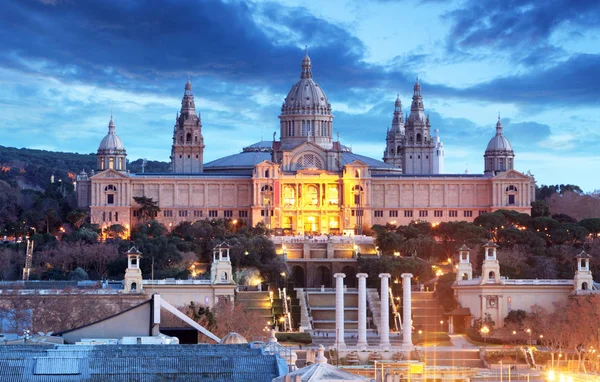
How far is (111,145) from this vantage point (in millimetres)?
173000

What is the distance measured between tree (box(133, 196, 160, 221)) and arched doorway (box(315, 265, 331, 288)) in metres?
30.2

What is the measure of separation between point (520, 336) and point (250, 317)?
19.7 m

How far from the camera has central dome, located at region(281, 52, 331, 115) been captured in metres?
186

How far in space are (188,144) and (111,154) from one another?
38.3ft

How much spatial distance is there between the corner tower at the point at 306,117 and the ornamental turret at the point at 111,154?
20.6 meters

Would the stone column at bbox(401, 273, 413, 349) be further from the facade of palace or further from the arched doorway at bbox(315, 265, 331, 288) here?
the facade of palace

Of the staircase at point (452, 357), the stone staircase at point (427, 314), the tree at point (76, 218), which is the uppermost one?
the tree at point (76, 218)

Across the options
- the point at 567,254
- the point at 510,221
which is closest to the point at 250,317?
the point at 567,254

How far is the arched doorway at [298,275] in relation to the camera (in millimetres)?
140125

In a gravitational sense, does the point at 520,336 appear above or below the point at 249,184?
below

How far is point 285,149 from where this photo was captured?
18050 cm

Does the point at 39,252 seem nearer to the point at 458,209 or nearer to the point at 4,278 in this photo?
the point at 4,278

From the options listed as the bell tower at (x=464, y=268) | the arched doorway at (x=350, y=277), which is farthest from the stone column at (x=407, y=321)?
the arched doorway at (x=350, y=277)

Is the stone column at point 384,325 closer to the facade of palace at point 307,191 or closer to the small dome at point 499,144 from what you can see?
the facade of palace at point 307,191
